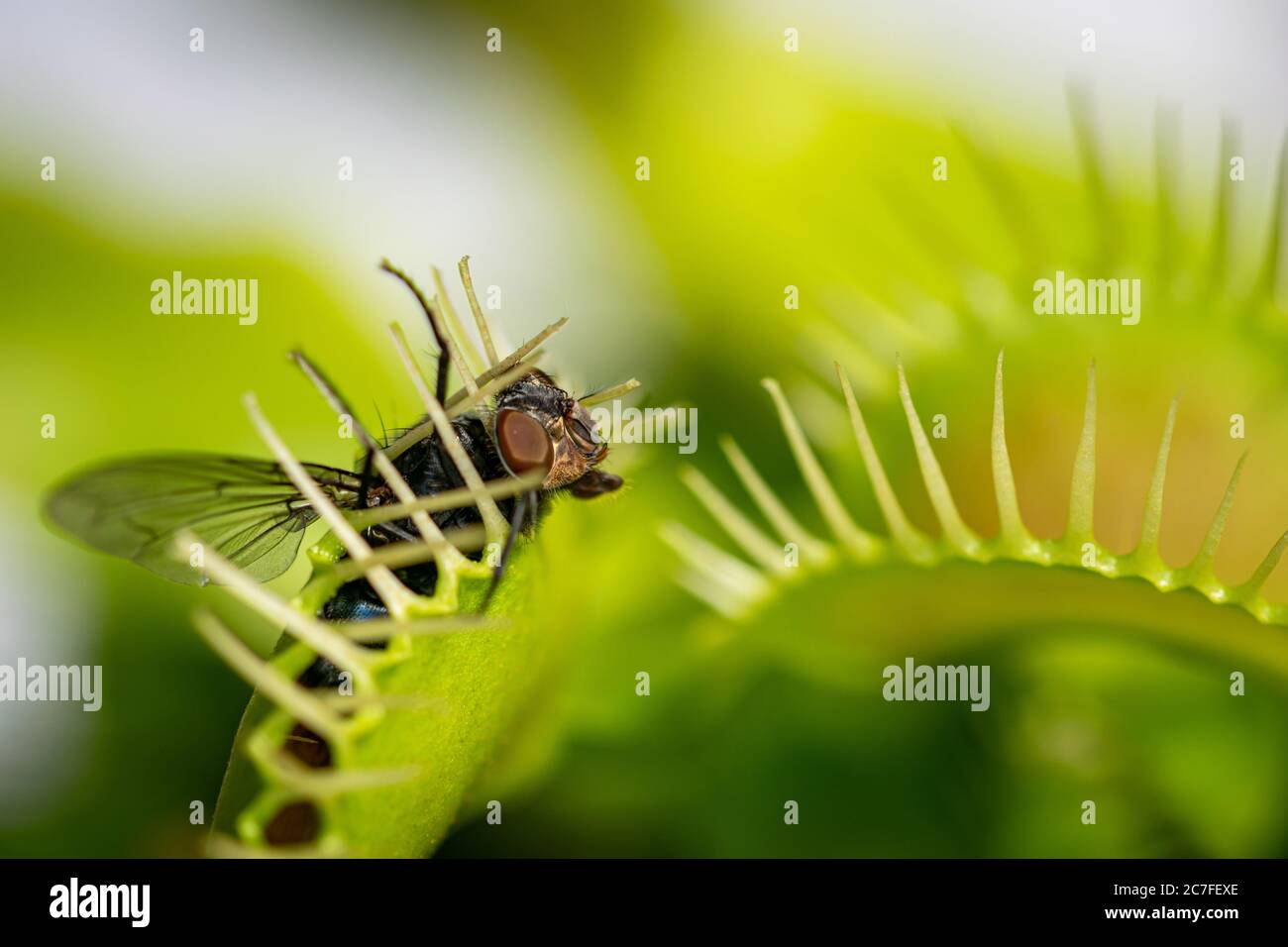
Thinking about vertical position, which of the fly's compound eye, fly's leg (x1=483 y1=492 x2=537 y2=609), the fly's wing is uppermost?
the fly's compound eye

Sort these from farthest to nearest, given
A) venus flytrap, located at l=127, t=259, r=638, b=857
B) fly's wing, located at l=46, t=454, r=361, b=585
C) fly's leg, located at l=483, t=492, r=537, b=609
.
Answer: fly's wing, located at l=46, t=454, r=361, b=585
fly's leg, located at l=483, t=492, r=537, b=609
venus flytrap, located at l=127, t=259, r=638, b=857

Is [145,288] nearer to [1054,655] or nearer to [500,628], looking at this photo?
[500,628]

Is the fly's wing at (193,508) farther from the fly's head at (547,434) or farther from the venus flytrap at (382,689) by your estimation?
the fly's head at (547,434)

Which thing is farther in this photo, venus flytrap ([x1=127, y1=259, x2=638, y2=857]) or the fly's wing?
the fly's wing

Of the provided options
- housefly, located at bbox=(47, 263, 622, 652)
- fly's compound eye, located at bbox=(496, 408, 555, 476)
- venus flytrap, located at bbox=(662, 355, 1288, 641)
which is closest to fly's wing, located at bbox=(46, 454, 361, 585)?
housefly, located at bbox=(47, 263, 622, 652)

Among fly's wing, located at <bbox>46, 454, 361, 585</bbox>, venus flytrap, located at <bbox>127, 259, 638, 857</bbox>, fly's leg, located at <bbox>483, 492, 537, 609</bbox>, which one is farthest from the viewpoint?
fly's wing, located at <bbox>46, 454, 361, 585</bbox>

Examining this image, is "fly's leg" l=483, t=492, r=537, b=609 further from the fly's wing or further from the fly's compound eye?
the fly's wing

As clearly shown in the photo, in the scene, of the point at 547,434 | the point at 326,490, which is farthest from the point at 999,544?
the point at 326,490
